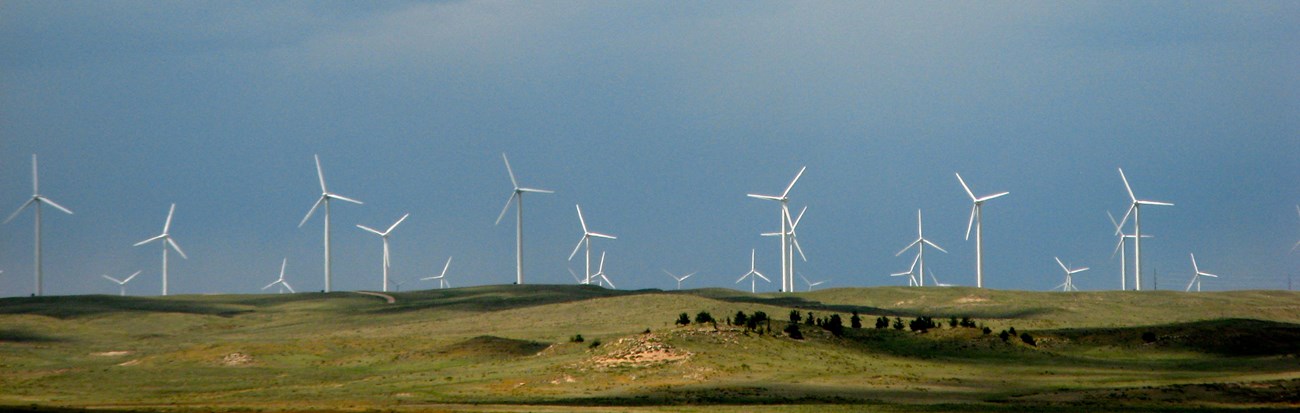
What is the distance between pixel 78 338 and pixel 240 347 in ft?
121

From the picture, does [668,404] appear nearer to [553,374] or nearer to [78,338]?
[553,374]

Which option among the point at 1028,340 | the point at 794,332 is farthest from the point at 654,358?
the point at 1028,340

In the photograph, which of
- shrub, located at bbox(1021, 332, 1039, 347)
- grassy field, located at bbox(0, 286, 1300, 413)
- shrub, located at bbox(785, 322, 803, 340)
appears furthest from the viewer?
shrub, located at bbox(1021, 332, 1039, 347)

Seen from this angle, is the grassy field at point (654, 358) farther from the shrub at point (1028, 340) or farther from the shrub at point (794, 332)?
the shrub at point (794, 332)

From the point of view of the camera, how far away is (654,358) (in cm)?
9169

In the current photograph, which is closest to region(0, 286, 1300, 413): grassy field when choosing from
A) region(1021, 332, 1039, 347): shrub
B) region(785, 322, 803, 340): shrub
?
region(1021, 332, 1039, 347): shrub

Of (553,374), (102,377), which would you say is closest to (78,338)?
(102,377)

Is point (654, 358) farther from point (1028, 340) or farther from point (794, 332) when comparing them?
point (1028, 340)

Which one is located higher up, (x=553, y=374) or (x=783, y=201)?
(x=783, y=201)

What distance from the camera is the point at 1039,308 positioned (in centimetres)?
15950

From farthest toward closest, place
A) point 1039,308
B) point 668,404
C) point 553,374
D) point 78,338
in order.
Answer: point 1039,308, point 78,338, point 553,374, point 668,404

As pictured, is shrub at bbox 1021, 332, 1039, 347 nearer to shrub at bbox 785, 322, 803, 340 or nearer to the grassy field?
the grassy field

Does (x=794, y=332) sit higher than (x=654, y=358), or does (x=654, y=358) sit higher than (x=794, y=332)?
(x=794, y=332)

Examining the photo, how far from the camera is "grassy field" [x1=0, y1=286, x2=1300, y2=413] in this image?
250ft
